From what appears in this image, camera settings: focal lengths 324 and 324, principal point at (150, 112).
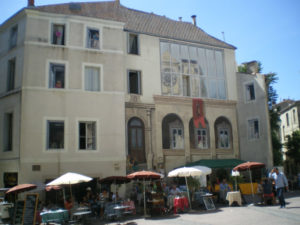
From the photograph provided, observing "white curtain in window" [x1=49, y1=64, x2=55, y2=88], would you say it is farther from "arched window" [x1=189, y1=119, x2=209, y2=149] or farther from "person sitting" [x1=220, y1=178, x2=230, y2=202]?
"person sitting" [x1=220, y1=178, x2=230, y2=202]

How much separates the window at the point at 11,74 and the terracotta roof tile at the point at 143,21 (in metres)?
4.43

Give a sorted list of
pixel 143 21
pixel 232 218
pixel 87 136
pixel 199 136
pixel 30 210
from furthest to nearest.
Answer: pixel 143 21
pixel 199 136
pixel 87 136
pixel 30 210
pixel 232 218

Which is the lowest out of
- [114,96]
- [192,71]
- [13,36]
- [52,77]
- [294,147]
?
[294,147]

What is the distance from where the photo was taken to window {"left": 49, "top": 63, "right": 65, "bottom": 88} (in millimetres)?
20734

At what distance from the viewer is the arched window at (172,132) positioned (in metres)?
24.8

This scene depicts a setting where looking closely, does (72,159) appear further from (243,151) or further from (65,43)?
(243,151)

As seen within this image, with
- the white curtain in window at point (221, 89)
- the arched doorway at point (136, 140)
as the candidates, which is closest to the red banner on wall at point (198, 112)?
the white curtain in window at point (221, 89)

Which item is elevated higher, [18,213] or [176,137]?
[176,137]

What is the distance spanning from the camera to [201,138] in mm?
26297

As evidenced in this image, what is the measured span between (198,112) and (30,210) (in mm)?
15919

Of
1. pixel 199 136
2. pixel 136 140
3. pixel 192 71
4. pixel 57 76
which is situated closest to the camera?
pixel 57 76

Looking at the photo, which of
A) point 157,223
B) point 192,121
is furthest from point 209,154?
point 157,223

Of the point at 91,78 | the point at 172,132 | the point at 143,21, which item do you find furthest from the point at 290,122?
the point at 91,78

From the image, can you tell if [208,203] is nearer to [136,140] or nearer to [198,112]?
[136,140]
